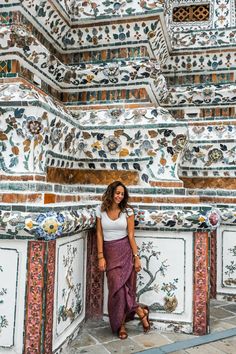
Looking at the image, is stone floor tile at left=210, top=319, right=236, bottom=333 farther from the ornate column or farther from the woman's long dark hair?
the ornate column

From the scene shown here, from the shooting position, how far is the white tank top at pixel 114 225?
3.42m

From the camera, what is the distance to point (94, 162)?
157 inches

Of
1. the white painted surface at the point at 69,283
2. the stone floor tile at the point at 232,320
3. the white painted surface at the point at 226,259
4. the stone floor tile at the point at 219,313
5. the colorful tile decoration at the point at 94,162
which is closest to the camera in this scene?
the colorful tile decoration at the point at 94,162

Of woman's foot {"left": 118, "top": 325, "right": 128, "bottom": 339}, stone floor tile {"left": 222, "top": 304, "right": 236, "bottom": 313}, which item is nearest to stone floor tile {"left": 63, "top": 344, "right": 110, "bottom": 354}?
woman's foot {"left": 118, "top": 325, "right": 128, "bottom": 339}

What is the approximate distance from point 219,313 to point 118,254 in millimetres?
1467

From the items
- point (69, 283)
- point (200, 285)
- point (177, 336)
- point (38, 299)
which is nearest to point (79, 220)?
point (69, 283)

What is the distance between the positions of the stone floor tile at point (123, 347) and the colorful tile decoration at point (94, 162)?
0.34 m

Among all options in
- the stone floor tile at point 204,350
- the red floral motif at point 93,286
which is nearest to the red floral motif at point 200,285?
the stone floor tile at point 204,350

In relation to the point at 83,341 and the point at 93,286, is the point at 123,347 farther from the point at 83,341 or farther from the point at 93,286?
the point at 93,286

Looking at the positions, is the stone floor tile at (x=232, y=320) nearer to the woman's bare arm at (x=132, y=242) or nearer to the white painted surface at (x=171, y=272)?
the white painted surface at (x=171, y=272)

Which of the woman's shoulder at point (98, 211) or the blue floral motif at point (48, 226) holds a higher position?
the woman's shoulder at point (98, 211)

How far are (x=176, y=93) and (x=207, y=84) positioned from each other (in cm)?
41

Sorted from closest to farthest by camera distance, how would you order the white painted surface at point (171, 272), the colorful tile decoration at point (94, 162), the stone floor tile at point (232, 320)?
the colorful tile decoration at point (94, 162), the white painted surface at point (171, 272), the stone floor tile at point (232, 320)

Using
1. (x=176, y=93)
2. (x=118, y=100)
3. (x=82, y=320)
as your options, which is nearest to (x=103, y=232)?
(x=82, y=320)
